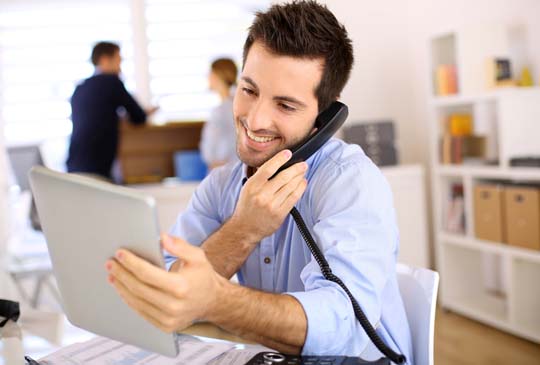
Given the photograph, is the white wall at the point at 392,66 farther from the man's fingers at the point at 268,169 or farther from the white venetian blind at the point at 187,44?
the man's fingers at the point at 268,169

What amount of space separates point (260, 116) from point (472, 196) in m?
2.55

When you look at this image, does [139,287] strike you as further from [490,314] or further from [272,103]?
[490,314]

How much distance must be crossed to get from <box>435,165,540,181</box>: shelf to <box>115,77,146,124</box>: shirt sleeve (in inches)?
74.8

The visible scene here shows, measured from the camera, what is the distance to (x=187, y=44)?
16.3 ft

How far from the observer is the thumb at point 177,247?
28.5 inches

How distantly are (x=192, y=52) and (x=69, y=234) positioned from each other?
14.1ft

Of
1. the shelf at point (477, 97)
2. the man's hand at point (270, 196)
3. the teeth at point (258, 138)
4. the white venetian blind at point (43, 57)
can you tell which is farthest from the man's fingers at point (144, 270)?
the white venetian blind at point (43, 57)

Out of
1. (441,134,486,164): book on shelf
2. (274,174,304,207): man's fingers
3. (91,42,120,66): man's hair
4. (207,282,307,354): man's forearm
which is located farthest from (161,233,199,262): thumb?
(91,42,120,66): man's hair

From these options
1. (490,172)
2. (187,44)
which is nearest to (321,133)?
(490,172)

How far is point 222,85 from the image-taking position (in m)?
4.03

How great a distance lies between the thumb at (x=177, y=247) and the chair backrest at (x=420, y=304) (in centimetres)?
64

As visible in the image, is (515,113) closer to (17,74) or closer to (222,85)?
(222,85)

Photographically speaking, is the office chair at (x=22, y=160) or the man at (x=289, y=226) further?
the office chair at (x=22, y=160)

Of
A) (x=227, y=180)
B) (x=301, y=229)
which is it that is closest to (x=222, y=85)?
(x=227, y=180)
